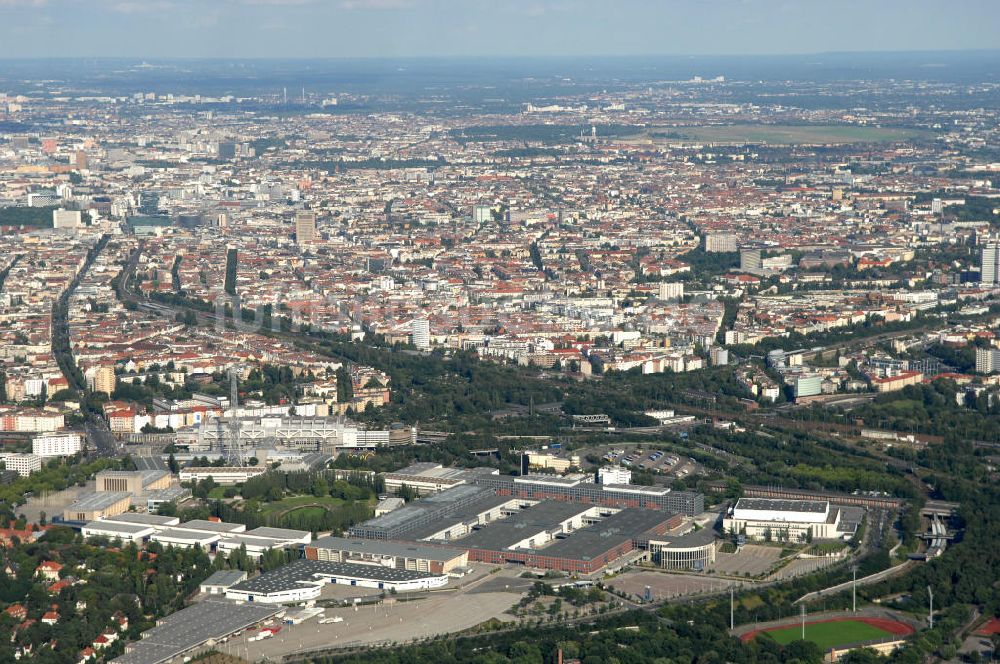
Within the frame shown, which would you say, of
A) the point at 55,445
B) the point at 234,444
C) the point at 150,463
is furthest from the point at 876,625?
the point at 55,445

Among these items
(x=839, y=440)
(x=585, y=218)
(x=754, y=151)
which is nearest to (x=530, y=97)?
(x=754, y=151)

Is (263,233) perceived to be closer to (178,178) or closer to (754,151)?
(178,178)

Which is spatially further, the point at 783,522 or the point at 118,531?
the point at 783,522

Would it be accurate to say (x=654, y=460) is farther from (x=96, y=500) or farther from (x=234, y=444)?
(x=96, y=500)

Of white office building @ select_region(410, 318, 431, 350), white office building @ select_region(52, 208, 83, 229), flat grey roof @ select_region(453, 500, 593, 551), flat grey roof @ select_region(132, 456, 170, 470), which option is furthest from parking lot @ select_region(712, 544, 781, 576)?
white office building @ select_region(52, 208, 83, 229)

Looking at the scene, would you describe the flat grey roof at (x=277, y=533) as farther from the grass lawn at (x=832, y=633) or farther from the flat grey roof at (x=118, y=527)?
the grass lawn at (x=832, y=633)

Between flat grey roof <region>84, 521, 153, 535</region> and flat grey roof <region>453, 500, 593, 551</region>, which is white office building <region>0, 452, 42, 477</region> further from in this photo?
flat grey roof <region>453, 500, 593, 551</region>
